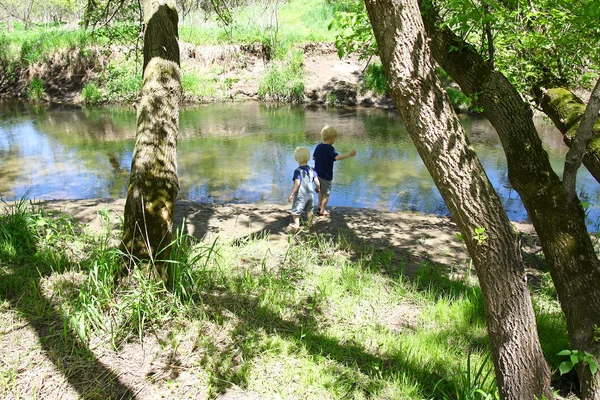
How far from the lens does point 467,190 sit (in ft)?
8.44

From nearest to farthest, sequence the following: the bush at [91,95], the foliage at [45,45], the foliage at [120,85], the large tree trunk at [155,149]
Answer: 1. the large tree trunk at [155,149]
2. the foliage at [120,85]
3. the bush at [91,95]
4. the foliage at [45,45]

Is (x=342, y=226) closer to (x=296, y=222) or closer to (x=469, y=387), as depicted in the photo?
(x=296, y=222)

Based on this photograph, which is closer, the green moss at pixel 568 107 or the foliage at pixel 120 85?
the green moss at pixel 568 107

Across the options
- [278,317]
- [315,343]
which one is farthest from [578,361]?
[278,317]

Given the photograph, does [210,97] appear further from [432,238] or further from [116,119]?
[432,238]

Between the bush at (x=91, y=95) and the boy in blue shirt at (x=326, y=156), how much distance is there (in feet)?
51.7

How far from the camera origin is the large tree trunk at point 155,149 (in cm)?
367

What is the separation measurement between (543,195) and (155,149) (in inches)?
123

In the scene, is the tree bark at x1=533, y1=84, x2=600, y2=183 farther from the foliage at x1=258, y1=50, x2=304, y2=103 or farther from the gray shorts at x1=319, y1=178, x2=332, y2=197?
the foliage at x1=258, y1=50, x2=304, y2=103

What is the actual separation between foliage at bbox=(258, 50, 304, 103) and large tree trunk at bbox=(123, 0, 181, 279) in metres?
15.0

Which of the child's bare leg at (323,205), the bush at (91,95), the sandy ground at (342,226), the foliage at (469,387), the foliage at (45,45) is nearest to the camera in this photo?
the foliage at (469,387)

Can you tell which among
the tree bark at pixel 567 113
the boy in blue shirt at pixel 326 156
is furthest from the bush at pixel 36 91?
the tree bark at pixel 567 113

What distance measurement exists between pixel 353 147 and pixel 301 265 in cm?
839

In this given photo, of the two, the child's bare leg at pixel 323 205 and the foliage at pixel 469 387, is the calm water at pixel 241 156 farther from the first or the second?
the foliage at pixel 469 387
